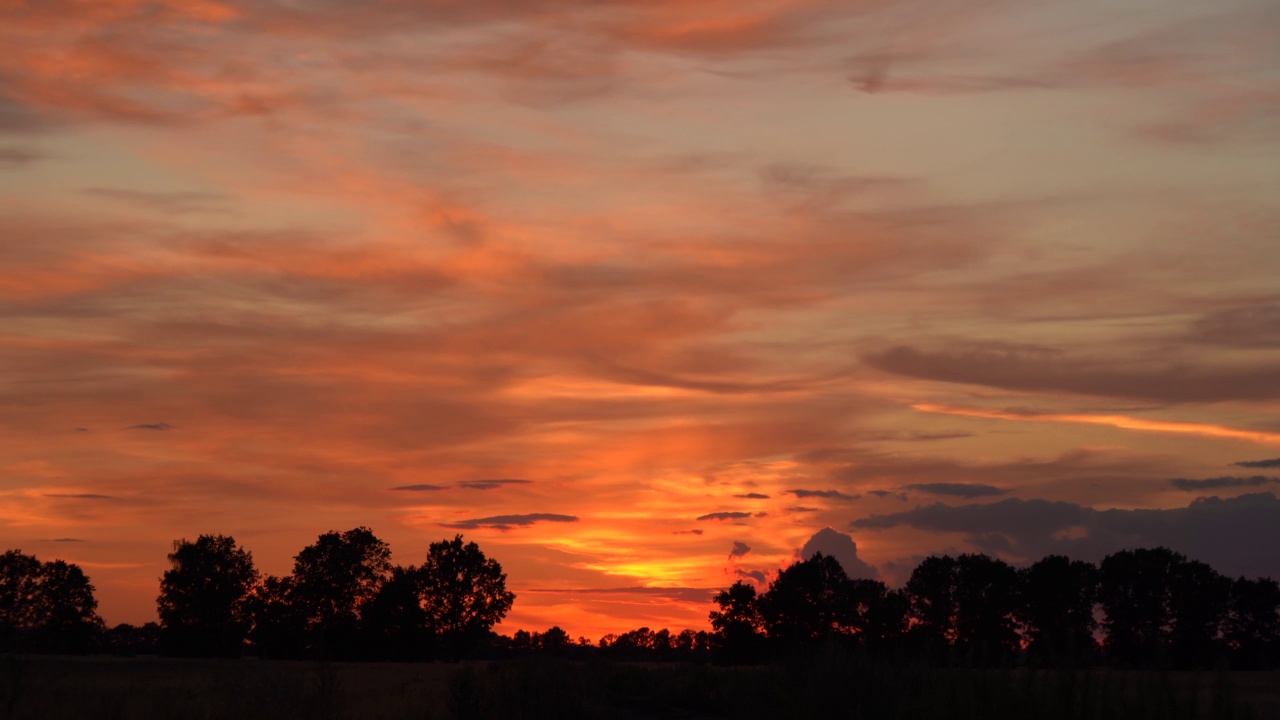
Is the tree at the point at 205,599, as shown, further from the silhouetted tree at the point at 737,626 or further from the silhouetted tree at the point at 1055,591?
the silhouetted tree at the point at 1055,591

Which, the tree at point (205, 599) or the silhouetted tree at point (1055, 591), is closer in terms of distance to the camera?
the silhouetted tree at point (1055, 591)

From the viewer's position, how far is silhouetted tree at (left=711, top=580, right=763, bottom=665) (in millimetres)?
129000

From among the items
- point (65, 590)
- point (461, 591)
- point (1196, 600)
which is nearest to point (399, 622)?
point (461, 591)

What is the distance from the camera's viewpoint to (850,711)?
2822 cm

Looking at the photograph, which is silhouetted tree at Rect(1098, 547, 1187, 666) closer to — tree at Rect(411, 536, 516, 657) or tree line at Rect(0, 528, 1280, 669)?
tree line at Rect(0, 528, 1280, 669)

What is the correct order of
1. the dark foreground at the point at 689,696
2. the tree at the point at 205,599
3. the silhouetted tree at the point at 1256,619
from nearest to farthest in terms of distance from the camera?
1. the dark foreground at the point at 689,696
2. the silhouetted tree at the point at 1256,619
3. the tree at the point at 205,599

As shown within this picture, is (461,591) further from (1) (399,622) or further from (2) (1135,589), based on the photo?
(2) (1135,589)

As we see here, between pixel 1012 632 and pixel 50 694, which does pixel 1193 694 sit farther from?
pixel 1012 632

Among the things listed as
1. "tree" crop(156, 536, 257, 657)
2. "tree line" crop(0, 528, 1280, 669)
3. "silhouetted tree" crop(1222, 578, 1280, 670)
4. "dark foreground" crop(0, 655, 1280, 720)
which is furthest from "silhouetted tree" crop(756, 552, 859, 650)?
"dark foreground" crop(0, 655, 1280, 720)

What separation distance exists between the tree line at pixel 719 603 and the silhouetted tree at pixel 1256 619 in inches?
5.5

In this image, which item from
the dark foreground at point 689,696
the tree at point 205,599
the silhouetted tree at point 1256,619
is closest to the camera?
the dark foreground at point 689,696

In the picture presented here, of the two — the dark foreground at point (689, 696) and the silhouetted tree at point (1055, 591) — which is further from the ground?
the silhouetted tree at point (1055, 591)

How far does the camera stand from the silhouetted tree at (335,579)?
438 ft

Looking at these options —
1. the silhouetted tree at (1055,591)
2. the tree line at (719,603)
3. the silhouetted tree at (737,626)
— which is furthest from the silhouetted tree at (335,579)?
the silhouetted tree at (1055,591)
